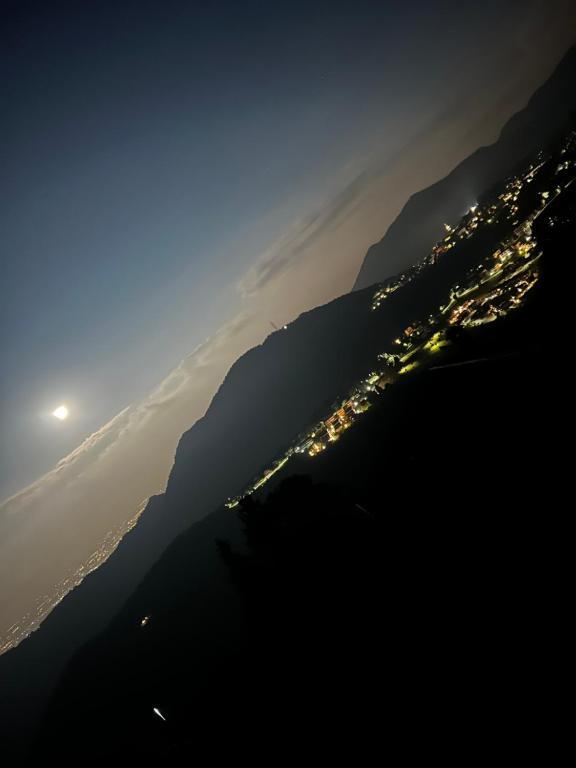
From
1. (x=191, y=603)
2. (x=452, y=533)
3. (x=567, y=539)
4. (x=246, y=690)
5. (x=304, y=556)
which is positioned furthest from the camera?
(x=191, y=603)

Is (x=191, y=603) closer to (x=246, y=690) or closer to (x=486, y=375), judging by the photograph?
(x=246, y=690)

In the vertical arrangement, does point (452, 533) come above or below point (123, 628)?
above

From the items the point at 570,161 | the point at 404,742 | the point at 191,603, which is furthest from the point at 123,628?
the point at 570,161

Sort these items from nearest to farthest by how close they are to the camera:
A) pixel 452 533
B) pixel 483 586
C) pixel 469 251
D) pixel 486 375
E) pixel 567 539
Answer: pixel 567 539
pixel 483 586
pixel 452 533
pixel 486 375
pixel 469 251

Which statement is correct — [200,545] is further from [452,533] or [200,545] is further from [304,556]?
[452,533]

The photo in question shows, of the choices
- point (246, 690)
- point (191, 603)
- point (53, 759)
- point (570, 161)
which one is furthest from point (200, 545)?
point (570, 161)

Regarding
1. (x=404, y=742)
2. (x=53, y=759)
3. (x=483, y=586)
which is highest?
(x=483, y=586)

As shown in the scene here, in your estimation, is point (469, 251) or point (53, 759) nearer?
point (53, 759)
